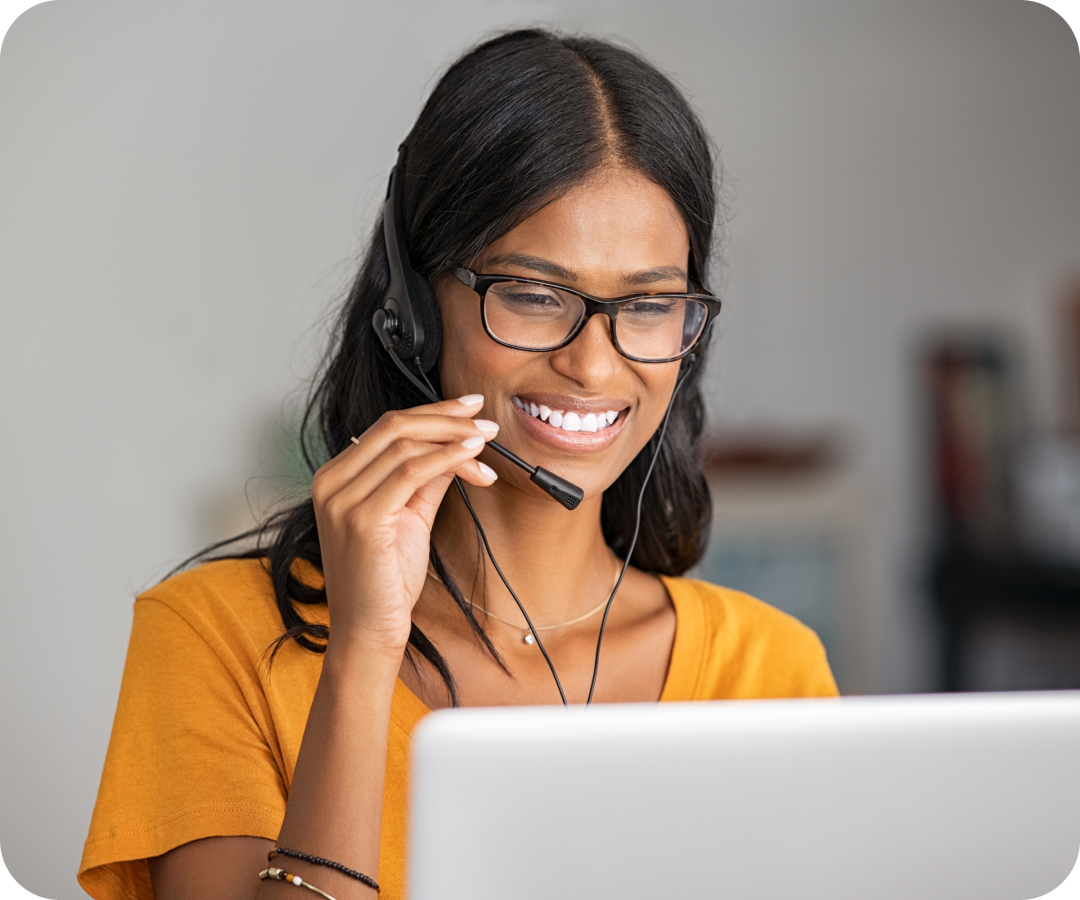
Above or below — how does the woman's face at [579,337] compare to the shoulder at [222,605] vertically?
above

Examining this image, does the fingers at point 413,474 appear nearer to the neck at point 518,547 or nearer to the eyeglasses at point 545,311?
the eyeglasses at point 545,311

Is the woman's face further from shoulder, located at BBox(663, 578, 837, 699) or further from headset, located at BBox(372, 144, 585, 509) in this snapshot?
shoulder, located at BBox(663, 578, 837, 699)

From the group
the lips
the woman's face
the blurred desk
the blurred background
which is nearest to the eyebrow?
the woman's face

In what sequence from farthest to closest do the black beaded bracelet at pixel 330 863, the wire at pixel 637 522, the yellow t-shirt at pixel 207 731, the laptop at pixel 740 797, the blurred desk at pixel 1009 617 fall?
the blurred desk at pixel 1009 617 → the wire at pixel 637 522 → the yellow t-shirt at pixel 207 731 → the black beaded bracelet at pixel 330 863 → the laptop at pixel 740 797

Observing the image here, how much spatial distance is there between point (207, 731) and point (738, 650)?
0.67 metres

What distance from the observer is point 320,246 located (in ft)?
9.50

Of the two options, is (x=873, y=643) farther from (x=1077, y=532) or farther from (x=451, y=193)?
(x=451, y=193)

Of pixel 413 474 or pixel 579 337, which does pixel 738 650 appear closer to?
pixel 579 337

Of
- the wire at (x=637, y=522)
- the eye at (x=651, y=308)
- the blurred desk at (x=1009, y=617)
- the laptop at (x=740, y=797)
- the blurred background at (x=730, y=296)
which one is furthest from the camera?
the blurred desk at (x=1009, y=617)

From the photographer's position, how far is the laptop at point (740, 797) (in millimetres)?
494

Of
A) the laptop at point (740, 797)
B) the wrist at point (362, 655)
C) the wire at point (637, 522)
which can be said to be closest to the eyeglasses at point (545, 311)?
the wire at point (637, 522)

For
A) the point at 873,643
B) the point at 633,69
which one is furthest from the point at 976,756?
the point at 873,643

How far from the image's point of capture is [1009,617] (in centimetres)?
360

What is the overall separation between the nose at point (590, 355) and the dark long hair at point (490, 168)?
14 centimetres
